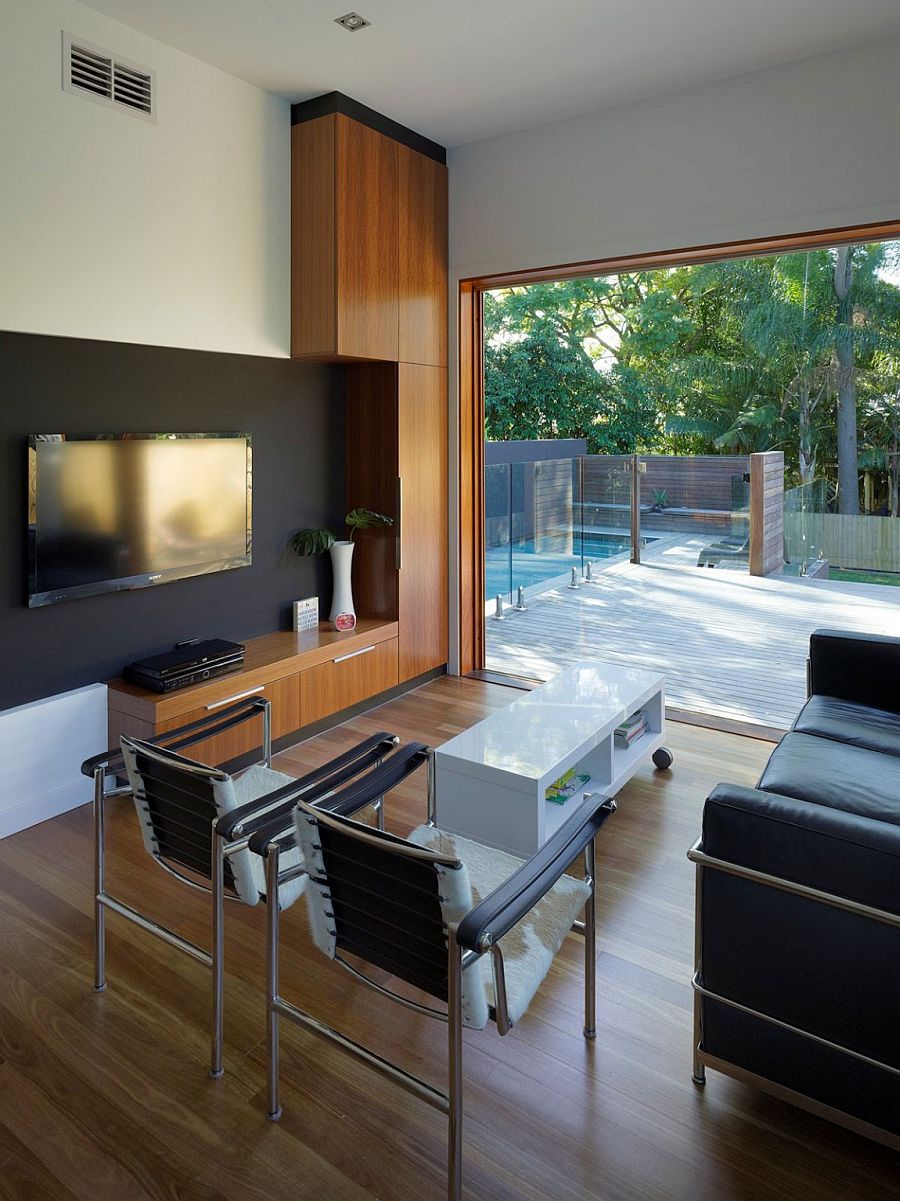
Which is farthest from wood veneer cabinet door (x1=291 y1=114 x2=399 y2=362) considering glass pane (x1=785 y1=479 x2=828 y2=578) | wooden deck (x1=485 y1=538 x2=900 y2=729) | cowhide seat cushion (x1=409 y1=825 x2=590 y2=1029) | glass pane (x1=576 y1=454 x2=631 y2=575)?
cowhide seat cushion (x1=409 y1=825 x2=590 y2=1029)

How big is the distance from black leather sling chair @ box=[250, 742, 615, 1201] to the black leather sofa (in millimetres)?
325

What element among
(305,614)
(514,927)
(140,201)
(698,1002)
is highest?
(140,201)

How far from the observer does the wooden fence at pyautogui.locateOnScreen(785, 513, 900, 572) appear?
406cm

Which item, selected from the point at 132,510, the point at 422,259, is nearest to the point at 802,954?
the point at 132,510

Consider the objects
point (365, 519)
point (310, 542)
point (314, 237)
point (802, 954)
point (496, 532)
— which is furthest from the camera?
point (496, 532)

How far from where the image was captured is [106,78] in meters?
3.42

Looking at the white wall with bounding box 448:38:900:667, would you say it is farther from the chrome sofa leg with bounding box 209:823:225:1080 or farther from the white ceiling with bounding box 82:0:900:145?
the chrome sofa leg with bounding box 209:823:225:1080

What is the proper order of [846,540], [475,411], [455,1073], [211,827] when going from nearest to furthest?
[455,1073] → [211,827] → [846,540] → [475,411]

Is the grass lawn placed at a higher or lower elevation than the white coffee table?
higher

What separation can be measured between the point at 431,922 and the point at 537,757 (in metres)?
1.43

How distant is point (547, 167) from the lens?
4641 millimetres

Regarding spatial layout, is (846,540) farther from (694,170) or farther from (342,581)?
(342,581)

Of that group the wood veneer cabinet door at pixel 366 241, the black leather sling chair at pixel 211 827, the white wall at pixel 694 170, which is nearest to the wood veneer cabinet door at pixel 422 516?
the wood veneer cabinet door at pixel 366 241

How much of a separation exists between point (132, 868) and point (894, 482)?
11.9ft
